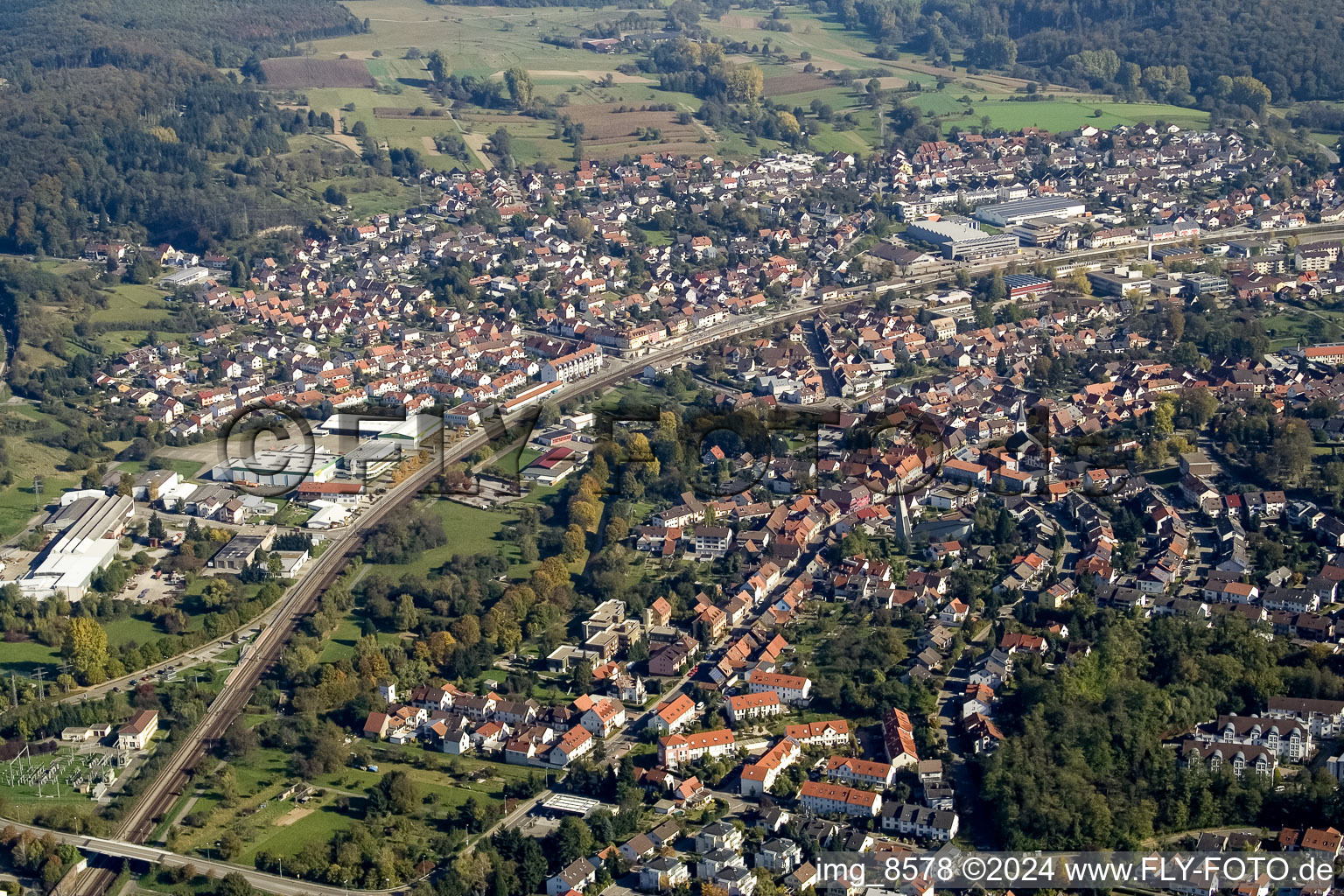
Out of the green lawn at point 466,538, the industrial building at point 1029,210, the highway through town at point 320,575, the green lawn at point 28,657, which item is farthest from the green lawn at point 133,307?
the industrial building at point 1029,210

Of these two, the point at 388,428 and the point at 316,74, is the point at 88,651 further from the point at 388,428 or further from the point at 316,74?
the point at 316,74

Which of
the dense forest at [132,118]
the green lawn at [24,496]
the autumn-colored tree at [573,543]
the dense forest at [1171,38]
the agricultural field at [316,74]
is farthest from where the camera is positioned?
the agricultural field at [316,74]

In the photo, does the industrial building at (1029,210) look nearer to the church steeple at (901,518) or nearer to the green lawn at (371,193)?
the green lawn at (371,193)

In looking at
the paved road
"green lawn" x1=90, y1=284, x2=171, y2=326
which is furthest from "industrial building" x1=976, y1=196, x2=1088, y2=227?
the paved road

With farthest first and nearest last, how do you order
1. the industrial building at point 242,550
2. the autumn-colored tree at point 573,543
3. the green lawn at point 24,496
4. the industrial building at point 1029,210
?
the industrial building at point 1029,210, the green lawn at point 24,496, the industrial building at point 242,550, the autumn-colored tree at point 573,543

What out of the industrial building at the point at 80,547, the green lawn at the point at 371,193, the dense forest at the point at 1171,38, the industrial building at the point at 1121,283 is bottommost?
the green lawn at the point at 371,193

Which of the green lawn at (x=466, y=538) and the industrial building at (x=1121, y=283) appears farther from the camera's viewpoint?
the industrial building at (x=1121, y=283)

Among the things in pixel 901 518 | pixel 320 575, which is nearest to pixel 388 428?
pixel 320 575

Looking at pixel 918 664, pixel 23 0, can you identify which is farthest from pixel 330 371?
pixel 23 0
